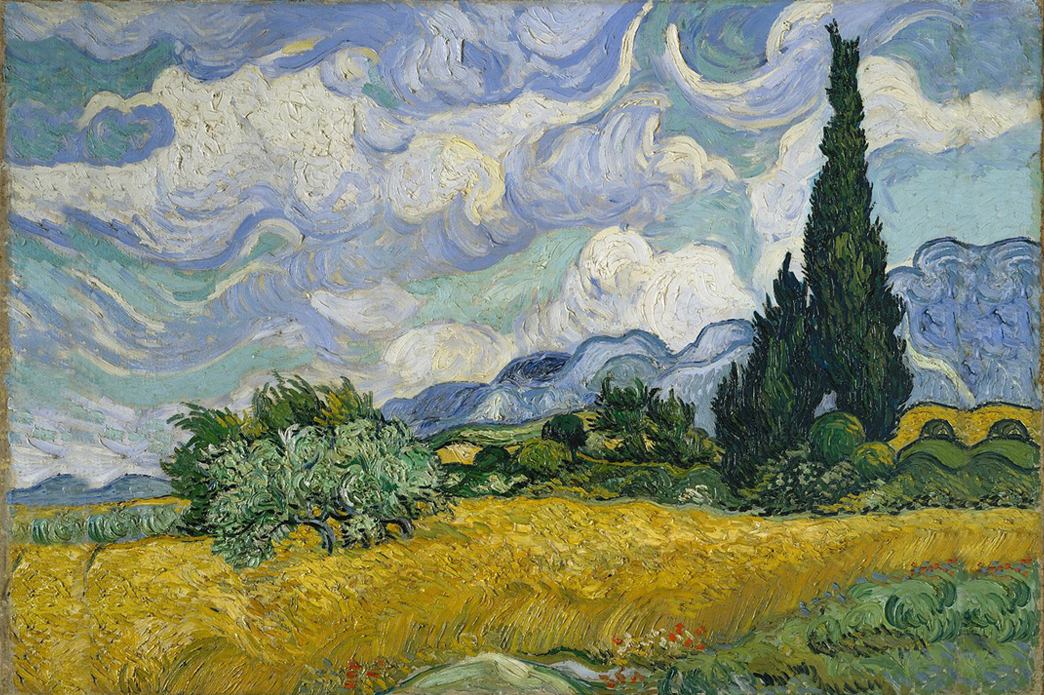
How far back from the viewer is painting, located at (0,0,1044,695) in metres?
5.21

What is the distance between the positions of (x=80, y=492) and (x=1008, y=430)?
6831 mm

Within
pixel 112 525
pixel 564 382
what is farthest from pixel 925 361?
pixel 112 525

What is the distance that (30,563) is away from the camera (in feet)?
17.1

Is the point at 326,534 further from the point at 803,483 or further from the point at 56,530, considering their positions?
the point at 803,483

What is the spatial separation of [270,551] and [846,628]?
13.7 feet

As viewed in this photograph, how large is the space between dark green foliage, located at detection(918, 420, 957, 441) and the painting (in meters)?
0.03

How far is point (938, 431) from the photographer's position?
17.4 ft

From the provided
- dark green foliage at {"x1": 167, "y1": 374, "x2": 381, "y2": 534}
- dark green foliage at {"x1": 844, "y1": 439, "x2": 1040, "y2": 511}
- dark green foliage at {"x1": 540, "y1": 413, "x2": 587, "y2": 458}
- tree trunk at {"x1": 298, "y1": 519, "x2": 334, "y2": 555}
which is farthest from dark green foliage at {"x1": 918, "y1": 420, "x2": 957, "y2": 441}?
tree trunk at {"x1": 298, "y1": 519, "x2": 334, "y2": 555}

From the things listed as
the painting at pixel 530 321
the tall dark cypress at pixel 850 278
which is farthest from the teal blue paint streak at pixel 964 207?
the tall dark cypress at pixel 850 278

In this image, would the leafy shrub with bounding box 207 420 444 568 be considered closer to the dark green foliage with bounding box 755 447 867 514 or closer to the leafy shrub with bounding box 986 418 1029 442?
the dark green foliage with bounding box 755 447 867 514

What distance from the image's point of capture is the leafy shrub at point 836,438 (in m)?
5.29

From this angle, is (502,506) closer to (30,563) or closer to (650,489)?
(650,489)

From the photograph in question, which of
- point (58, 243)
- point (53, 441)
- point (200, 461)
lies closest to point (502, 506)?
point (200, 461)

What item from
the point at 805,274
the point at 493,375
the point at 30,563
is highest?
the point at 805,274
